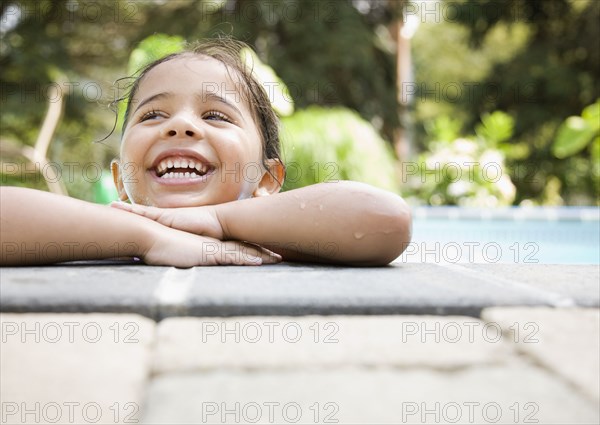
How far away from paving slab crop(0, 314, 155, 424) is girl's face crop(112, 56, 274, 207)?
→ 113 centimetres

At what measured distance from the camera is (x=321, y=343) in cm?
76

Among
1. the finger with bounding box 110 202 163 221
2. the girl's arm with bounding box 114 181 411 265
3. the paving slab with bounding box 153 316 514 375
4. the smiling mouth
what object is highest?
the smiling mouth

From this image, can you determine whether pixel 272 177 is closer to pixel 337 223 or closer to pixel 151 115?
pixel 151 115

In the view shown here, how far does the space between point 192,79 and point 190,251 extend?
0.83 metres

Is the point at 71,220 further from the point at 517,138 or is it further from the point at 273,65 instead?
the point at 517,138

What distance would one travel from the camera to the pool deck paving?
2.34 feet

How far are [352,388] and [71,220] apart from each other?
31.1 inches

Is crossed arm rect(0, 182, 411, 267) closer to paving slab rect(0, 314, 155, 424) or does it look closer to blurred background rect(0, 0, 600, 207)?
paving slab rect(0, 314, 155, 424)

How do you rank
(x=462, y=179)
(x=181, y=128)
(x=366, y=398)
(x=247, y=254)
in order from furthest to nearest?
(x=462, y=179) → (x=181, y=128) → (x=247, y=254) → (x=366, y=398)

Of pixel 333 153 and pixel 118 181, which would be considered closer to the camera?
pixel 118 181

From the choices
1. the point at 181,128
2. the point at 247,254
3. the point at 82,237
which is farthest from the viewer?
the point at 181,128

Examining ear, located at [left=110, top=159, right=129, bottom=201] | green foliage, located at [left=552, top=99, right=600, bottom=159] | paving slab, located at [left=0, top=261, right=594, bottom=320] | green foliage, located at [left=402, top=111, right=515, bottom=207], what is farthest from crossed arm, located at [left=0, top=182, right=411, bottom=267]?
green foliage, located at [left=552, top=99, right=600, bottom=159]

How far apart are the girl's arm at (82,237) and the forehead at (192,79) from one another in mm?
704

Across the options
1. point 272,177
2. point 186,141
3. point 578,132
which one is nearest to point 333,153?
point 578,132
